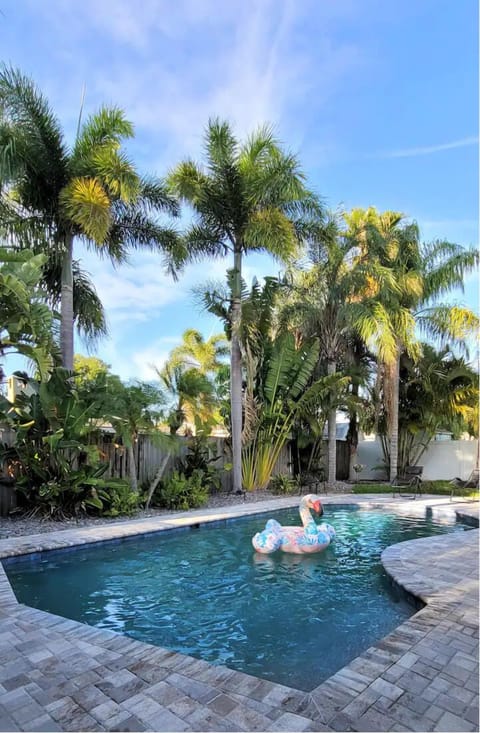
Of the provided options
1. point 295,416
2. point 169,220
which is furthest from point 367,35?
point 295,416

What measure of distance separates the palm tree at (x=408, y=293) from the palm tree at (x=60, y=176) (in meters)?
8.99

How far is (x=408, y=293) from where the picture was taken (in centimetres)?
1681

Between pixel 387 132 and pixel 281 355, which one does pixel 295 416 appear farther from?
pixel 387 132

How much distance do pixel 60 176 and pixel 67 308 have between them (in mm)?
3102

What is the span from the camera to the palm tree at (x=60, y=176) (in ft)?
33.1

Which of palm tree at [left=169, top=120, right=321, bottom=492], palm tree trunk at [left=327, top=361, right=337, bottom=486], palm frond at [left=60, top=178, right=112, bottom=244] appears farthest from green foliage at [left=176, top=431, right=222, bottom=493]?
palm frond at [left=60, top=178, right=112, bottom=244]

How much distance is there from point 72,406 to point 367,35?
29.2ft

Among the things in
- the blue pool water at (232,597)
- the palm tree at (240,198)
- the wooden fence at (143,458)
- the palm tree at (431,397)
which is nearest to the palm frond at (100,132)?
the palm tree at (240,198)

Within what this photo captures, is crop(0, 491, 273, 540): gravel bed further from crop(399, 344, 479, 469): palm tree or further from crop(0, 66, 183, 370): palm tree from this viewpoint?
crop(399, 344, 479, 469): palm tree

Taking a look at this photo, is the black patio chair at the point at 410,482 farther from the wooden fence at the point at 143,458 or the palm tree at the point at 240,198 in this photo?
the wooden fence at the point at 143,458

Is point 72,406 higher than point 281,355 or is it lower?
lower

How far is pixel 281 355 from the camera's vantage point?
15.5m

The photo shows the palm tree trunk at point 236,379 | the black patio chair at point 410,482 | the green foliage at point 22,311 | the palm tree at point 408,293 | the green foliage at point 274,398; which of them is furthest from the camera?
the palm tree at point 408,293

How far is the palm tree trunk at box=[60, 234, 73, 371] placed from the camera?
10.9 m
